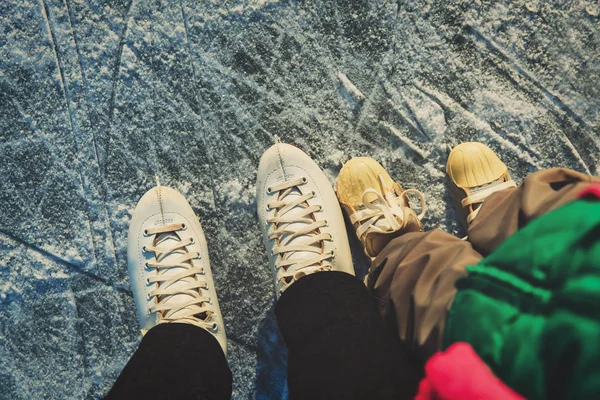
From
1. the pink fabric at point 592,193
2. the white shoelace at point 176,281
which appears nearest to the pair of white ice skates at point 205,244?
the white shoelace at point 176,281

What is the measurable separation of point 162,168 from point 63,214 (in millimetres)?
299

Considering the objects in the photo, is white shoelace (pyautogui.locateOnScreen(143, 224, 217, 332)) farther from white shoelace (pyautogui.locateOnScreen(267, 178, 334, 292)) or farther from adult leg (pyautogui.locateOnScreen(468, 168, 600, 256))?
adult leg (pyautogui.locateOnScreen(468, 168, 600, 256))

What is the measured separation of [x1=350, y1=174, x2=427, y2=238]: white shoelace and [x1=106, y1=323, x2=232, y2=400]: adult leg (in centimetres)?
46

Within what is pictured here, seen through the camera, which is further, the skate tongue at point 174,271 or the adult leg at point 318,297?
the skate tongue at point 174,271

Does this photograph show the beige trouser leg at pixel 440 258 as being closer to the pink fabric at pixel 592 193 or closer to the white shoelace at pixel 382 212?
the white shoelace at pixel 382 212

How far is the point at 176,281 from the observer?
1088 mm

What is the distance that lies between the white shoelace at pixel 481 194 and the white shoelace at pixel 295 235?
1.18 ft

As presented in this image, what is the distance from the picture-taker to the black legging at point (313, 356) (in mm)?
785

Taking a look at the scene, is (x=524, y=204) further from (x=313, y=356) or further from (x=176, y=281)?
(x=176, y=281)

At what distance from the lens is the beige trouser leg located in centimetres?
78

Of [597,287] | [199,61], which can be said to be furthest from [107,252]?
[597,287]

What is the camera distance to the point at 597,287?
0.47 m

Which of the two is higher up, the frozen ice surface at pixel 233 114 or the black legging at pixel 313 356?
the frozen ice surface at pixel 233 114

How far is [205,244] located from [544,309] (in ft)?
2.74
